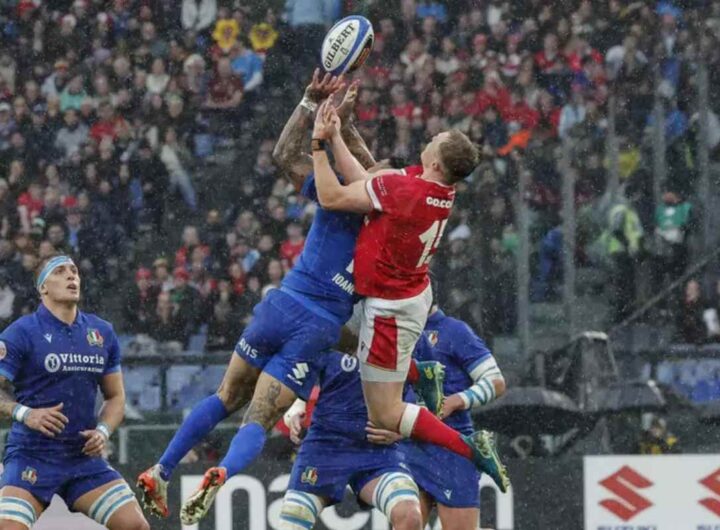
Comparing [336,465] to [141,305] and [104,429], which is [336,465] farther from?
[141,305]

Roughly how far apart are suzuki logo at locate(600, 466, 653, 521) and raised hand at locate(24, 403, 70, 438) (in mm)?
4405

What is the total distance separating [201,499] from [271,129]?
304 inches

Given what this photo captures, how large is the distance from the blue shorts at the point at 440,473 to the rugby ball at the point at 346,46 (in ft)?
7.70

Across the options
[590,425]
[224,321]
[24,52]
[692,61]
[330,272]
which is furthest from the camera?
[24,52]

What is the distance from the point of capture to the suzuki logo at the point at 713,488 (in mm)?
10820

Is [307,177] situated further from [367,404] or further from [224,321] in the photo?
[224,321]

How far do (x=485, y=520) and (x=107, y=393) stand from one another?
358cm

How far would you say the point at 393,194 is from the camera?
728 centimetres

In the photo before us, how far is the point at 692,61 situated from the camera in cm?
1398

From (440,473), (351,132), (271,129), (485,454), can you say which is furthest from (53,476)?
(271,129)

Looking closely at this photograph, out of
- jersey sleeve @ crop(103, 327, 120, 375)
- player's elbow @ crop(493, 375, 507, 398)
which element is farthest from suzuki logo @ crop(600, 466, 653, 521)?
jersey sleeve @ crop(103, 327, 120, 375)

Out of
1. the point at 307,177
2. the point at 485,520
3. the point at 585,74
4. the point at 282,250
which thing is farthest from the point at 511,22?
the point at 307,177

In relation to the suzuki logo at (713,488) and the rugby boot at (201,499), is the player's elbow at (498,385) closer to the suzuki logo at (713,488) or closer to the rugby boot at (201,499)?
the rugby boot at (201,499)

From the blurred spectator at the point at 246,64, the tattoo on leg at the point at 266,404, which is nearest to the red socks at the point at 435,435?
the tattoo on leg at the point at 266,404
